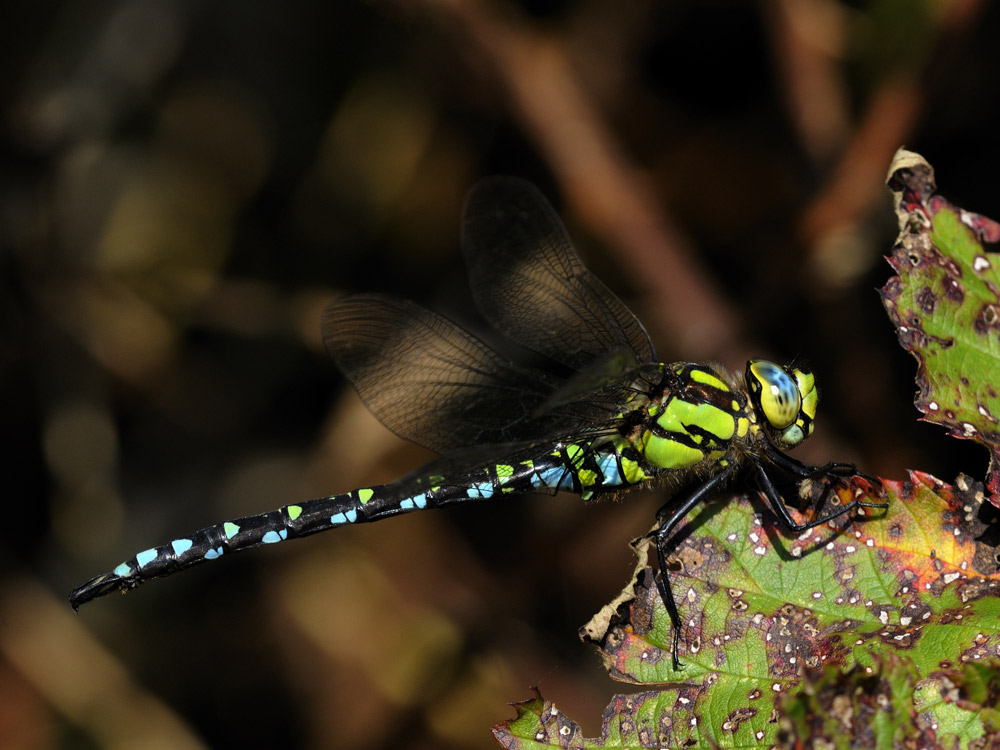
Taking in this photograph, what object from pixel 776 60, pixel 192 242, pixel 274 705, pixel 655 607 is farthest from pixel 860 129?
pixel 274 705

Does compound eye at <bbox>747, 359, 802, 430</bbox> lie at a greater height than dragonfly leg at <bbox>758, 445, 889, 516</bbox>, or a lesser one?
greater

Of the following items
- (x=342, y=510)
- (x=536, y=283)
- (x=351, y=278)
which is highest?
(x=351, y=278)

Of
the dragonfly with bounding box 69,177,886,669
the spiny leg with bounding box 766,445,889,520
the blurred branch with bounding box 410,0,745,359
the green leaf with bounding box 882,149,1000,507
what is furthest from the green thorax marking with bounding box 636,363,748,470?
the blurred branch with bounding box 410,0,745,359

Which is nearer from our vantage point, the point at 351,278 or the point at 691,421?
the point at 691,421

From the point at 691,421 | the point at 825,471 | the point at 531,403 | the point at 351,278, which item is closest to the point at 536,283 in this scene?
the point at 531,403

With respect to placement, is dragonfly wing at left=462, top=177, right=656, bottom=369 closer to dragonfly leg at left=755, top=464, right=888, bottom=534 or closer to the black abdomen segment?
the black abdomen segment

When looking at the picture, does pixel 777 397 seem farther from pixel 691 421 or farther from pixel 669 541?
pixel 669 541

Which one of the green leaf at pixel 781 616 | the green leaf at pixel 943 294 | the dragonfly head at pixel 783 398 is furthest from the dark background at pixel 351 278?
the green leaf at pixel 781 616
